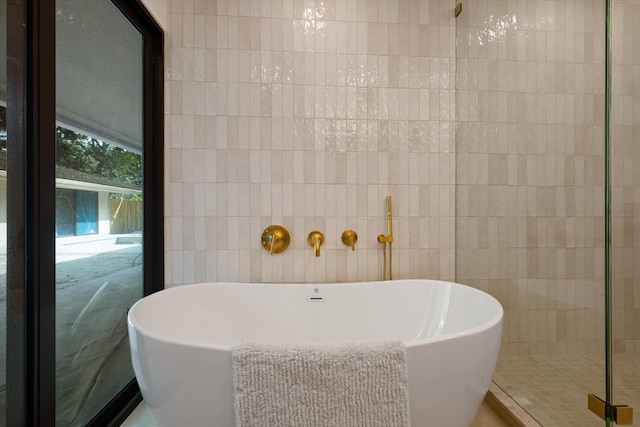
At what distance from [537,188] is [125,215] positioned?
1910mm

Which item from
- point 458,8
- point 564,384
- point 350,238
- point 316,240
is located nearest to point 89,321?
point 316,240

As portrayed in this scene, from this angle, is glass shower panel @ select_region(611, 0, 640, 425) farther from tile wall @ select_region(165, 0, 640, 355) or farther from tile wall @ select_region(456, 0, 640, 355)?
tile wall @ select_region(165, 0, 640, 355)

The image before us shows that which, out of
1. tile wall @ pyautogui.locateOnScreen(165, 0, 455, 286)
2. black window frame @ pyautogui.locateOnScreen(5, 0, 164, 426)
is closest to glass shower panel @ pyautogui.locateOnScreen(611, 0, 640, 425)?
tile wall @ pyautogui.locateOnScreen(165, 0, 455, 286)

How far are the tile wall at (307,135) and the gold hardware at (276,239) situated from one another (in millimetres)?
49

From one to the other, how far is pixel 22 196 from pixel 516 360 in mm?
2074

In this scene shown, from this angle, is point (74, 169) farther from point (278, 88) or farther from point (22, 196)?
point (278, 88)

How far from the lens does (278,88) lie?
Result: 73.9 inches

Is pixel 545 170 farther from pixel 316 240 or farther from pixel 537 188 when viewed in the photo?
pixel 316 240

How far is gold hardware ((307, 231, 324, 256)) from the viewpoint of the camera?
1.79 meters

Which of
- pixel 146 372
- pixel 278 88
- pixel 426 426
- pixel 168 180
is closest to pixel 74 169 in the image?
pixel 168 180

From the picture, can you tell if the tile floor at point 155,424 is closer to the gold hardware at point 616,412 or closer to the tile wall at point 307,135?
the gold hardware at point 616,412

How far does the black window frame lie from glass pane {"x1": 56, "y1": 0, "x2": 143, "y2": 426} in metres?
0.07

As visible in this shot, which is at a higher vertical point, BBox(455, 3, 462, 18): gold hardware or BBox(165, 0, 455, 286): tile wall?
BBox(455, 3, 462, 18): gold hardware

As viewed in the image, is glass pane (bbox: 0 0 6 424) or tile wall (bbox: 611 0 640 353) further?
tile wall (bbox: 611 0 640 353)
